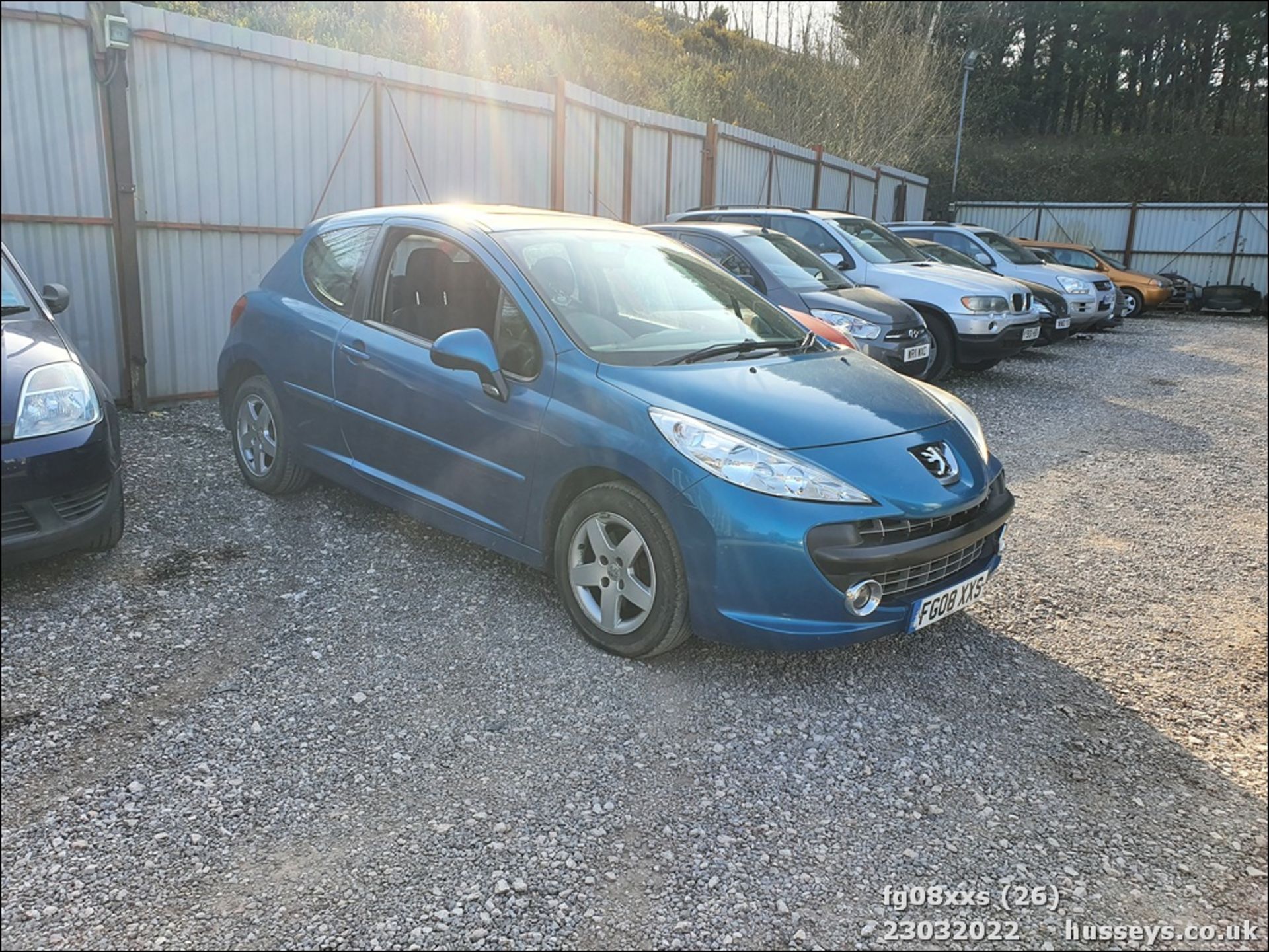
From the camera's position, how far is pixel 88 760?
2.71m

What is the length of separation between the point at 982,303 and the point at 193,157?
22.6 feet

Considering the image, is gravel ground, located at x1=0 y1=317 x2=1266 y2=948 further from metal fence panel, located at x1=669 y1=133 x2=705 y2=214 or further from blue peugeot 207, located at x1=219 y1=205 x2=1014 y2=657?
metal fence panel, located at x1=669 y1=133 x2=705 y2=214

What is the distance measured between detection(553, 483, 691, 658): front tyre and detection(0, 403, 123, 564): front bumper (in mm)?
1719

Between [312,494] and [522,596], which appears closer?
[522,596]

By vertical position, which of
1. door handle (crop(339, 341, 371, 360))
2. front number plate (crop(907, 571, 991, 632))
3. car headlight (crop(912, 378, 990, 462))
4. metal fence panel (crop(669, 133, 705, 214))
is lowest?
front number plate (crop(907, 571, 991, 632))

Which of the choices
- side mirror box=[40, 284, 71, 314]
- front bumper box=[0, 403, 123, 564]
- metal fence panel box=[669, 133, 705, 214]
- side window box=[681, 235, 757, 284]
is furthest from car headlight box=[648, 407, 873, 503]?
metal fence panel box=[669, 133, 705, 214]

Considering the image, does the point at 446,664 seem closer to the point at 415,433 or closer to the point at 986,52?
the point at 415,433

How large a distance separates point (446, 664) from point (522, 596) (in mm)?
615

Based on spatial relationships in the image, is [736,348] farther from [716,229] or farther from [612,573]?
[716,229]

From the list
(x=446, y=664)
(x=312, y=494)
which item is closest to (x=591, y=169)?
(x=312, y=494)

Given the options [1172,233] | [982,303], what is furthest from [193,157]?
[1172,233]

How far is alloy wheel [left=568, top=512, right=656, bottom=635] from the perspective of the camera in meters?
3.29

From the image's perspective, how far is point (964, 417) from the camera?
392 cm

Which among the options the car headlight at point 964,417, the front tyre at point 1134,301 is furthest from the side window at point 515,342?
the front tyre at point 1134,301
